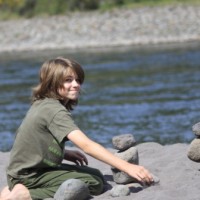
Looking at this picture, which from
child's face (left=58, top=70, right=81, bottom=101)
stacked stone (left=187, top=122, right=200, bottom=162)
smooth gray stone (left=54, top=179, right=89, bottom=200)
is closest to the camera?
smooth gray stone (left=54, top=179, right=89, bottom=200)

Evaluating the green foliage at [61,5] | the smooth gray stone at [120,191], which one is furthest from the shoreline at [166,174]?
the green foliage at [61,5]

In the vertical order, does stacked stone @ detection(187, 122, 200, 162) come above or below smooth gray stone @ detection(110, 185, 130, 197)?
above

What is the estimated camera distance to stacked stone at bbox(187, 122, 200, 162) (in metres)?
7.54

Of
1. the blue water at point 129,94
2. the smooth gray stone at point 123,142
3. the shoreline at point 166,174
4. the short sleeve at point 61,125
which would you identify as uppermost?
the short sleeve at point 61,125

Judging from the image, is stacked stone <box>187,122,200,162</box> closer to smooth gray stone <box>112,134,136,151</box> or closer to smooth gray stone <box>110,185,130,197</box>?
smooth gray stone <box>112,134,136,151</box>

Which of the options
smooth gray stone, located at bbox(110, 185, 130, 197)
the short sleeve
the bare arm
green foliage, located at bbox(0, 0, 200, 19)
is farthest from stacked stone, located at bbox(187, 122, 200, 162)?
green foliage, located at bbox(0, 0, 200, 19)

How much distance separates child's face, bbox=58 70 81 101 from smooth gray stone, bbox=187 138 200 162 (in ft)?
4.26

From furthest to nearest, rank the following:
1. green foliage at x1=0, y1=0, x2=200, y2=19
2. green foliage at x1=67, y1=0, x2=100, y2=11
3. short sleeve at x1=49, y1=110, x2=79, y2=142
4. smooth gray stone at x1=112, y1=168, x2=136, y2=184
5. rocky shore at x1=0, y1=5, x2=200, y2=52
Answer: green foliage at x1=67, y1=0, x2=100, y2=11
green foliage at x1=0, y1=0, x2=200, y2=19
rocky shore at x1=0, y1=5, x2=200, y2=52
smooth gray stone at x1=112, y1=168, x2=136, y2=184
short sleeve at x1=49, y1=110, x2=79, y2=142

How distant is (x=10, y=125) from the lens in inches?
607

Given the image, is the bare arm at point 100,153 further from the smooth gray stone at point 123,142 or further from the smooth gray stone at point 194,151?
the smooth gray stone at point 194,151

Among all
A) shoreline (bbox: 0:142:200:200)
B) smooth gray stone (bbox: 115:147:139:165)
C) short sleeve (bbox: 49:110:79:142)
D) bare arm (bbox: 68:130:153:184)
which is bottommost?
shoreline (bbox: 0:142:200:200)

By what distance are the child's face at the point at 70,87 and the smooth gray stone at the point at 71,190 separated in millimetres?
813

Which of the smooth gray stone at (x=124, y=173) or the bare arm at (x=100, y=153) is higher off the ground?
the bare arm at (x=100, y=153)

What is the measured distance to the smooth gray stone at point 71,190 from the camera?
261 inches
